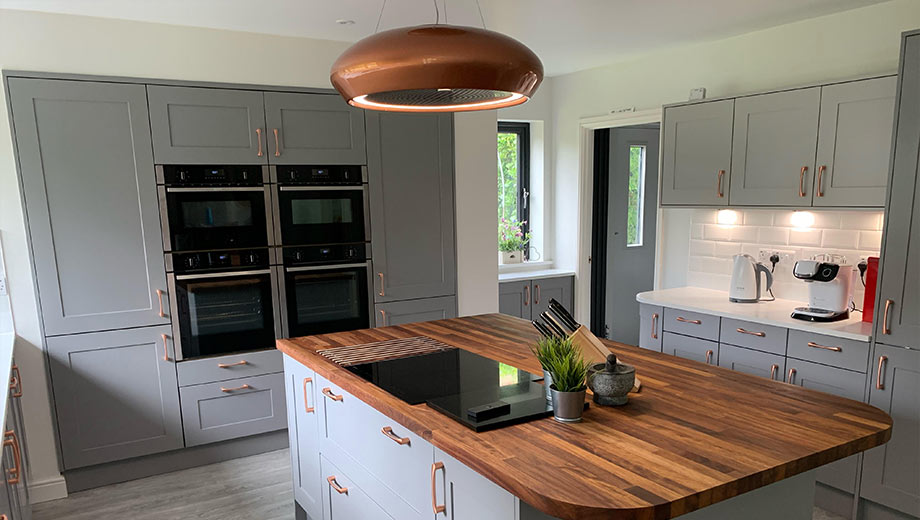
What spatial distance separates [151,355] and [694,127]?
3.51 m

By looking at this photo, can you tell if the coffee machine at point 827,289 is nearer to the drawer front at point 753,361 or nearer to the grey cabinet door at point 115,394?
the drawer front at point 753,361

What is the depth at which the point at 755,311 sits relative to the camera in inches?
130

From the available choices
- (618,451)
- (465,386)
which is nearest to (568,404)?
(618,451)

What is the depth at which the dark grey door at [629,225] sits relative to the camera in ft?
17.7

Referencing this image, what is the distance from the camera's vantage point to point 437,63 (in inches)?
53.6

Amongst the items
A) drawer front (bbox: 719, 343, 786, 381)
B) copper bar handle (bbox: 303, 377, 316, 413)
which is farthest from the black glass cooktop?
drawer front (bbox: 719, 343, 786, 381)

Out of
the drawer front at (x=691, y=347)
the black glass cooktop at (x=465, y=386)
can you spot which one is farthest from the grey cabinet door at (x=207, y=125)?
the drawer front at (x=691, y=347)

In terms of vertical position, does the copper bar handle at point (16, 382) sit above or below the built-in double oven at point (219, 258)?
below

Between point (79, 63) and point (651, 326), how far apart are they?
3602 millimetres

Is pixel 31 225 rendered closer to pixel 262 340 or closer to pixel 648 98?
pixel 262 340

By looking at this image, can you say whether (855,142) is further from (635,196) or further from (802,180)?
(635,196)

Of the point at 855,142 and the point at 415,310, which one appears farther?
the point at 415,310

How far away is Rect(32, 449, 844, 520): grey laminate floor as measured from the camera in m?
2.88

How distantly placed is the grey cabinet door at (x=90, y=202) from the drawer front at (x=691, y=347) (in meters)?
3.02
